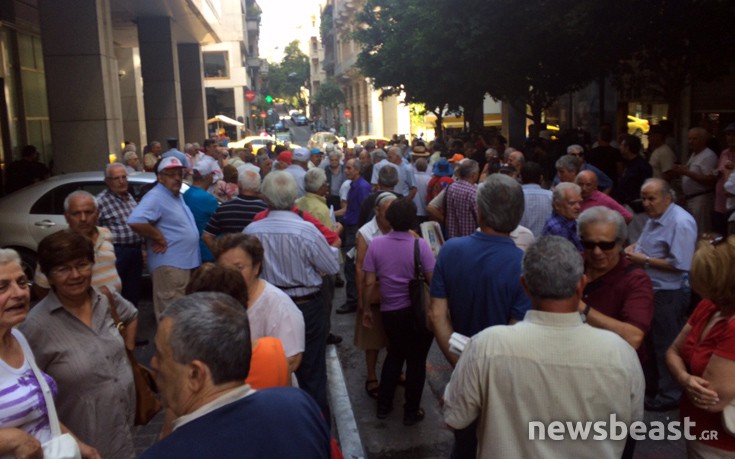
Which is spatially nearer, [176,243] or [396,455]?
[396,455]

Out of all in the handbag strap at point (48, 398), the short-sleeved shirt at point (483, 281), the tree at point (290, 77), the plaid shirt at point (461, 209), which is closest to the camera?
the handbag strap at point (48, 398)

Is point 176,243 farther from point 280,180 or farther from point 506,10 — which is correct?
point 506,10

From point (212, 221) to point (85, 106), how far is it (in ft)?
30.9

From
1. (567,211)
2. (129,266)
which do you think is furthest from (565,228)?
(129,266)

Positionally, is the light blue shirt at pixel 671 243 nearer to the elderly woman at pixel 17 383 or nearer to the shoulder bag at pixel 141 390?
the shoulder bag at pixel 141 390

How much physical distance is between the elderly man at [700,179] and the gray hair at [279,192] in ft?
18.3

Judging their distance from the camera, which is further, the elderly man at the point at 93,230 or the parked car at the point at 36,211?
the parked car at the point at 36,211

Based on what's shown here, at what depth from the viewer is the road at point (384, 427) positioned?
215 inches

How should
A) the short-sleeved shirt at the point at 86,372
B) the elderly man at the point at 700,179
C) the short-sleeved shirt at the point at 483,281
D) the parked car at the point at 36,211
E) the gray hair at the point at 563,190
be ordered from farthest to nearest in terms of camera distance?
the parked car at the point at 36,211
the elderly man at the point at 700,179
the gray hair at the point at 563,190
the short-sleeved shirt at the point at 483,281
the short-sleeved shirt at the point at 86,372

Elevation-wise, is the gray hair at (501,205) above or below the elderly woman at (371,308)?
above


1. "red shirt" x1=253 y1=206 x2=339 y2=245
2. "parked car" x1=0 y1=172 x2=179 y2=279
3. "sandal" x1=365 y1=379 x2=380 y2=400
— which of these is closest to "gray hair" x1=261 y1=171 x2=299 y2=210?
"red shirt" x1=253 y1=206 x2=339 y2=245

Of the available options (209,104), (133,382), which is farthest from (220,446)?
(209,104)

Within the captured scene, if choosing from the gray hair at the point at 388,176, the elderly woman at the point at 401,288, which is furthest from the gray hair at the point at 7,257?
the gray hair at the point at 388,176

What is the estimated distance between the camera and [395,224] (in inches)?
226
